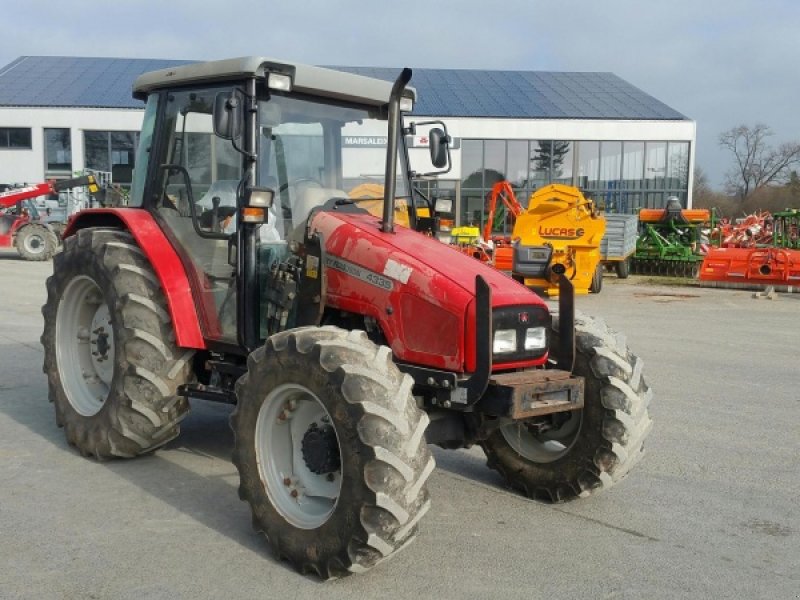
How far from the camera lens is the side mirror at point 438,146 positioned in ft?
16.7

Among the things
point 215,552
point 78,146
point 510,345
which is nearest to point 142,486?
point 215,552

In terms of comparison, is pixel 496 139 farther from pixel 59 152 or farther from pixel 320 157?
pixel 320 157

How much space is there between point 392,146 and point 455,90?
34045mm

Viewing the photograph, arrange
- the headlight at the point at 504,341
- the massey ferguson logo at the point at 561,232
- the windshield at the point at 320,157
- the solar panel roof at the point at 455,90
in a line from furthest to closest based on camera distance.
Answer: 1. the solar panel roof at the point at 455,90
2. the massey ferguson logo at the point at 561,232
3. the windshield at the point at 320,157
4. the headlight at the point at 504,341

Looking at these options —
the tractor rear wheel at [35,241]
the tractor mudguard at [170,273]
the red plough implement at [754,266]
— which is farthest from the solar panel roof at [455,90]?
the tractor mudguard at [170,273]

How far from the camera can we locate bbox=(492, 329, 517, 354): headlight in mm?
3979

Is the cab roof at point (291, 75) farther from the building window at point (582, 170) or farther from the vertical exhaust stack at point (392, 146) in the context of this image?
the building window at point (582, 170)

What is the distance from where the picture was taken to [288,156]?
472 centimetres

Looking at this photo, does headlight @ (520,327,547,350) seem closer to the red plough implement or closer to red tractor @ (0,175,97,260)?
the red plough implement

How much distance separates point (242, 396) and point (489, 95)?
112ft

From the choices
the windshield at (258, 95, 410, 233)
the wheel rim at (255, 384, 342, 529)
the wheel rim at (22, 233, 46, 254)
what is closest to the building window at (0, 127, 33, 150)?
the wheel rim at (22, 233, 46, 254)

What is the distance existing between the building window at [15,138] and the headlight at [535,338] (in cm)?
3353

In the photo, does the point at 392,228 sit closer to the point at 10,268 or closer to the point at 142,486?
the point at 142,486

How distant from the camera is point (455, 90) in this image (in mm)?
36875
